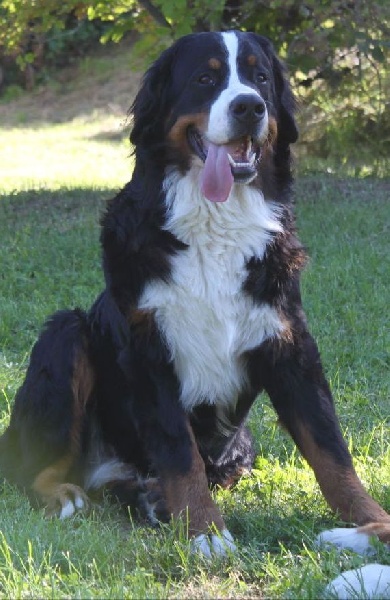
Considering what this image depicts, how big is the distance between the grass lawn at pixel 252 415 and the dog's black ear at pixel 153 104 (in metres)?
1.46

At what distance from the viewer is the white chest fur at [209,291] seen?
3.85 meters

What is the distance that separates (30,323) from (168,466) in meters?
2.96

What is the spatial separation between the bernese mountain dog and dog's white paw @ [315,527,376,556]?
0.45ft

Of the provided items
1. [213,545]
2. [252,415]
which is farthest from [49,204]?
[213,545]

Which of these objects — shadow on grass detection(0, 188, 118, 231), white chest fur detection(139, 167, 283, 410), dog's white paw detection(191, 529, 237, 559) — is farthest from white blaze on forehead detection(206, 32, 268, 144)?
shadow on grass detection(0, 188, 118, 231)

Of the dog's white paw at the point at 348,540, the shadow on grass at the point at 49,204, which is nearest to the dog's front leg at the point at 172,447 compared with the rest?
the dog's white paw at the point at 348,540

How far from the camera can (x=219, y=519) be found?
12.0 feet

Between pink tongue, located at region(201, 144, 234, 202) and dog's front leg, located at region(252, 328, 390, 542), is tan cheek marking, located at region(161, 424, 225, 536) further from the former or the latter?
pink tongue, located at region(201, 144, 234, 202)

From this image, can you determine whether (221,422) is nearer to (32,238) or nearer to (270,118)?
(270,118)

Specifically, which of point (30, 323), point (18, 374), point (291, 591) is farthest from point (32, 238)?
point (291, 591)

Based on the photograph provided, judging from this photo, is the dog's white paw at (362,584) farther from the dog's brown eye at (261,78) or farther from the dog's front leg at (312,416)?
the dog's brown eye at (261,78)

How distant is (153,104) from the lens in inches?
156

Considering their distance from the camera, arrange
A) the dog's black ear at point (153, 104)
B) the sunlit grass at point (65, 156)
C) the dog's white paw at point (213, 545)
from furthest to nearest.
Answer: the sunlit grass at point (65, 156), the dog's black ear at point (153, 104), the dog's white paw at point (213, 545)

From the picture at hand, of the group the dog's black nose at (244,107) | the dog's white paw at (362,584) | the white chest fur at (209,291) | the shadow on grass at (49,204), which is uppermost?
the dog's black nose at (244,107)
